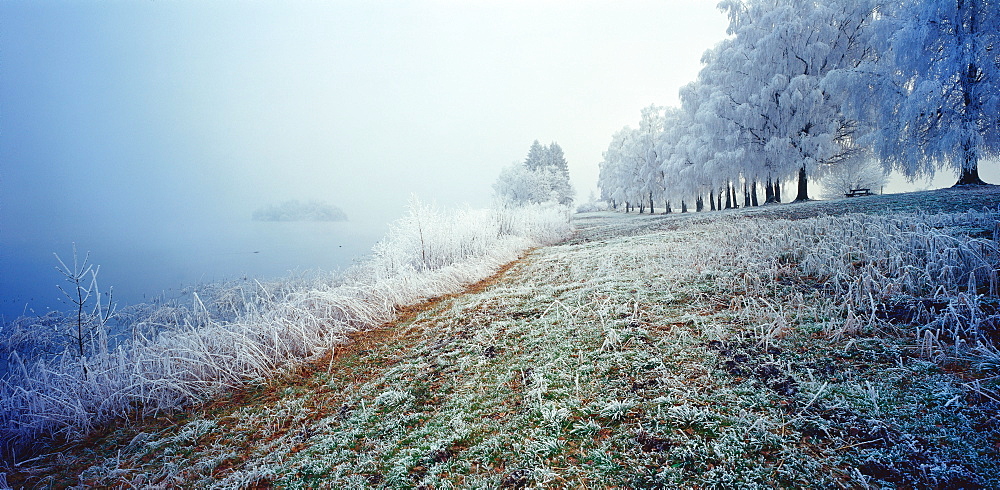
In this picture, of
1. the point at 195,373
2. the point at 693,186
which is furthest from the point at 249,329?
the point at 693,186

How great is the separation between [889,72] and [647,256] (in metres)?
12.5

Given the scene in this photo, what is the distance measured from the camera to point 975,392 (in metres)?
1.79

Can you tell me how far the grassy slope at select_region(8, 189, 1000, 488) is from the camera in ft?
5.36

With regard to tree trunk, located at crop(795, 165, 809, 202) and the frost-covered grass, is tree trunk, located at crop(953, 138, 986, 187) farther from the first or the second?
the frost-covered grass

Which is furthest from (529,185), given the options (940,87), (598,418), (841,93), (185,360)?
(598,418)

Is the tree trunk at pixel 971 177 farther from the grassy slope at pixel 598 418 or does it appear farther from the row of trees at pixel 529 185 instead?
the row of trees at pixel 529 185

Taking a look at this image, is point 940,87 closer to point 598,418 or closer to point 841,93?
point 841,93

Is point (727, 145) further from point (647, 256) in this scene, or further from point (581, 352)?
point (581, 352)

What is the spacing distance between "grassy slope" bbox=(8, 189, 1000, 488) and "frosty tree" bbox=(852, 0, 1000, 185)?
11.8m

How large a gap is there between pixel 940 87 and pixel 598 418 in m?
15.1

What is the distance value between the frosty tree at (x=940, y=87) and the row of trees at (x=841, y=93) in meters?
0.03

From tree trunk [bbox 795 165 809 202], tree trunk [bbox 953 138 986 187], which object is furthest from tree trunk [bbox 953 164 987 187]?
tree trunk [bbox 795 165 809 202]

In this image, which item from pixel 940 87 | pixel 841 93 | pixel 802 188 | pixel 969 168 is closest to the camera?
pixel 940 87

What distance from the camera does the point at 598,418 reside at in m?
2.15
